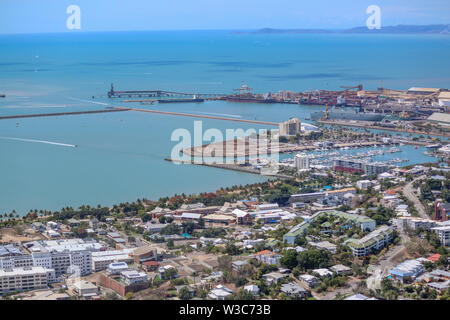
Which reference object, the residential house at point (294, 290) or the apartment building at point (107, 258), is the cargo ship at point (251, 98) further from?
the residential house at point (294, 290)

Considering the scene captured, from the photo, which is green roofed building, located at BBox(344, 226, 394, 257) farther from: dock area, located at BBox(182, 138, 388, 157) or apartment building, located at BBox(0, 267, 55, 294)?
dock area, located at BBox(182, 138, 388, 157)

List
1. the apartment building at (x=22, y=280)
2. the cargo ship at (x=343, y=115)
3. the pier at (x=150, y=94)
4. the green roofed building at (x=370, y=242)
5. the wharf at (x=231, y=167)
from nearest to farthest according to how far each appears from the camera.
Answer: the apartment building at (x=22, y=280)
the green roofed building at (x=370, y=242)
the wharf at (x=231, y=167)
the cargo ship at (x=343, y=115)
the pier at (x=150, y=94)

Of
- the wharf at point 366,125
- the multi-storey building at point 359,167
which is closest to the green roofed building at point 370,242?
the multi-storey building at point 359,167

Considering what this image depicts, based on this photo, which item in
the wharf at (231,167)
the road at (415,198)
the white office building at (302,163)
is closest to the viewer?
the road at (415,198)

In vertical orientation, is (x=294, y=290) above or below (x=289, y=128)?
below

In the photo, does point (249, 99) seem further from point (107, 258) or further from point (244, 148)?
point (107, 258)

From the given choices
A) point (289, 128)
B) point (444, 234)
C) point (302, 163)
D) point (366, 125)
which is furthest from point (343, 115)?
point (444, 234)
